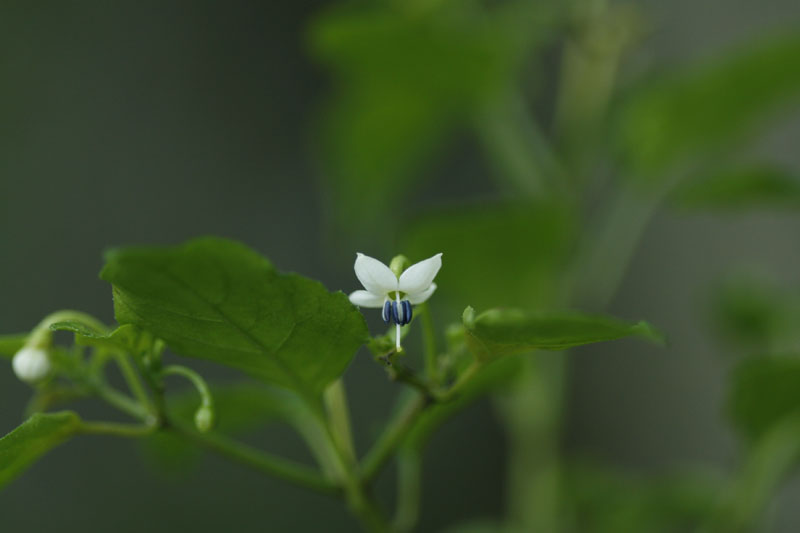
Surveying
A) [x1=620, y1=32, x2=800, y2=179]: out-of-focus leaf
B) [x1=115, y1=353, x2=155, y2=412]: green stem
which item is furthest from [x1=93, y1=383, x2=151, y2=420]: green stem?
[x1=620, y1=32, x2=800, y2=179]: out-of-focus leaf

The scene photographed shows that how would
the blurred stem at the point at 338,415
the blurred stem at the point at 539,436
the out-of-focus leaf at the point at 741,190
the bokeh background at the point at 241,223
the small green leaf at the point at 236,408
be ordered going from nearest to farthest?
1. the blurred stem at the point at 338,415
2. the small green leaf at the point at 236,408
3. the out-of-focus leaf at the point at 741,190
4. the blurred stem at the point at 539,436
5. the bokeh background at the point at 241,223

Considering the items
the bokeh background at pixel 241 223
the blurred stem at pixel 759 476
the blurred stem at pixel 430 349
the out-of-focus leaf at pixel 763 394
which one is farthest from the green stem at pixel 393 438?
the bokeh background at pixel 241 223

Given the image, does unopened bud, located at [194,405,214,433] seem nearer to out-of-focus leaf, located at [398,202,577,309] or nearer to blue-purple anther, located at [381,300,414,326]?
blue-purple anther, located at [381,300,414,326]

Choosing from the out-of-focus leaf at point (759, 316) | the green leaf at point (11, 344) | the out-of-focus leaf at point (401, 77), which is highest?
the out-of-focus leaf at point (401, 77)

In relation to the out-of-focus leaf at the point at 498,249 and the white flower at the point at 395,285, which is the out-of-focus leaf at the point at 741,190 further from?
the white flower at the point at 395,285

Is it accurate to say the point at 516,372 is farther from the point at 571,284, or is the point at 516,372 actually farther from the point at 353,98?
the point at 353,98
